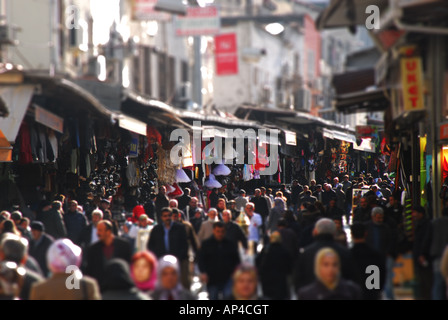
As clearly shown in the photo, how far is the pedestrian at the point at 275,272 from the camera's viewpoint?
10.8 metres

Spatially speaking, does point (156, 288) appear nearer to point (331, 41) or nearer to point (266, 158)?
point (266, 158)

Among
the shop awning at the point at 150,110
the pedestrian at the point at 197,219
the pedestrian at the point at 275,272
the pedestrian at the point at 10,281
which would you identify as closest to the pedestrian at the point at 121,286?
the pedestrian at the point at 10,281

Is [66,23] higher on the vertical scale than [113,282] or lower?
→ higher

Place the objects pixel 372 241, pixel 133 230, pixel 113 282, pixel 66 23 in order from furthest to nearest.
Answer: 1. pixel 66 23
2. pixel 133 230
3. pixel 372 241
4. pixel 113 282

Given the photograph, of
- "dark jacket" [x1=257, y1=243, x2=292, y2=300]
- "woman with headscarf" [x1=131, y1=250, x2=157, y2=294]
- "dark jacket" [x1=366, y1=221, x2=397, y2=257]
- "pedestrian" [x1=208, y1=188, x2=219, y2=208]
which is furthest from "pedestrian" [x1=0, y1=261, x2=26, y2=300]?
"pedestrian" [x1=208, y1=188, x2=219, y2=208]

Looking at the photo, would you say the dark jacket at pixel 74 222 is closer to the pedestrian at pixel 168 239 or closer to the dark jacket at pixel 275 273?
the pedestrian at pixel 168 239

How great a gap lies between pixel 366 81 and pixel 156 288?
4.91 m

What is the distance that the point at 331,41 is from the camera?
6775 centimetres

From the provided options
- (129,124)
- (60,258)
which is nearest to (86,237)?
(60,258)

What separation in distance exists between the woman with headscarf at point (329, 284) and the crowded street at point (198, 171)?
0.02 m

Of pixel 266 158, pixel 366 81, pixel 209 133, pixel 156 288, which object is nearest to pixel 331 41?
pixel 266 158

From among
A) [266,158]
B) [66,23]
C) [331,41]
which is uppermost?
[331,41]

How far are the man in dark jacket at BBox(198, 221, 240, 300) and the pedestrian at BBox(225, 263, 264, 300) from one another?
1.05m
